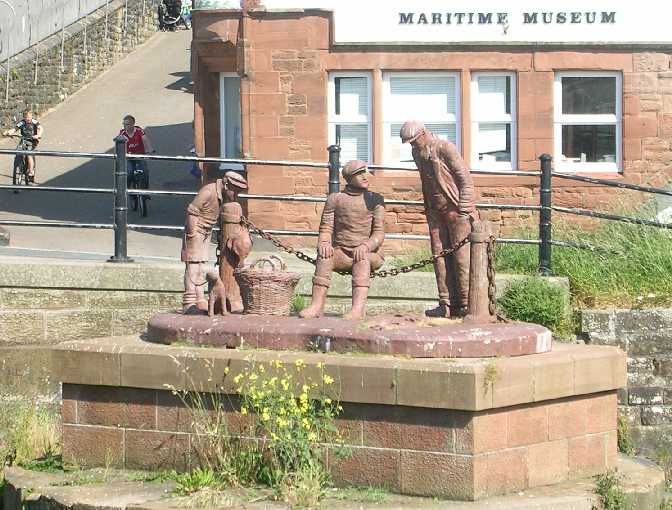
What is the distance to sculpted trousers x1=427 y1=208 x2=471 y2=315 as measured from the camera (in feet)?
36.0

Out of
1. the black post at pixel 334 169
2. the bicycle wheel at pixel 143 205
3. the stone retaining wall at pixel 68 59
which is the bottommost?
the bicycle wheel at pixel 143 205

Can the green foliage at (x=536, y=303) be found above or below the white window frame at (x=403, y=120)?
below

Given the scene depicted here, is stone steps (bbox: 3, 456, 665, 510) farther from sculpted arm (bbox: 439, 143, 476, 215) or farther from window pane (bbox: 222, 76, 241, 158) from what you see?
window pane (bbox: 222, 76, 241, 158)

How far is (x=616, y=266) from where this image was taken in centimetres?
1454

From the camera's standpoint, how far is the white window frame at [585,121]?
2036cm

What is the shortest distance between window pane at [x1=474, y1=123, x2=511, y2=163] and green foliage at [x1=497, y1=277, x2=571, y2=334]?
6.80 metres

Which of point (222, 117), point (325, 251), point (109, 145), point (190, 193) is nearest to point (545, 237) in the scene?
point (190, 193)

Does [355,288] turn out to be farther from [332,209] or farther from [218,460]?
[218,460]

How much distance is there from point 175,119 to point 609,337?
73.0 feet

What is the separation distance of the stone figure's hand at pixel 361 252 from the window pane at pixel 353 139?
10003 millimetres

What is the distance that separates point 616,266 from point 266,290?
16.2 feet

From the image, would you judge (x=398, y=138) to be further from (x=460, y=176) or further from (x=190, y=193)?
(x=460, y=176)

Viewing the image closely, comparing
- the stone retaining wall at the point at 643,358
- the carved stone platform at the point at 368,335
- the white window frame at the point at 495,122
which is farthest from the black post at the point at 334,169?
the white window frame at the point at 495,122

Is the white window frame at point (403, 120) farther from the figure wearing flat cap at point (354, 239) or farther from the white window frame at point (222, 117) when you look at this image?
the figure wearing flat cap at point (354, 239)
